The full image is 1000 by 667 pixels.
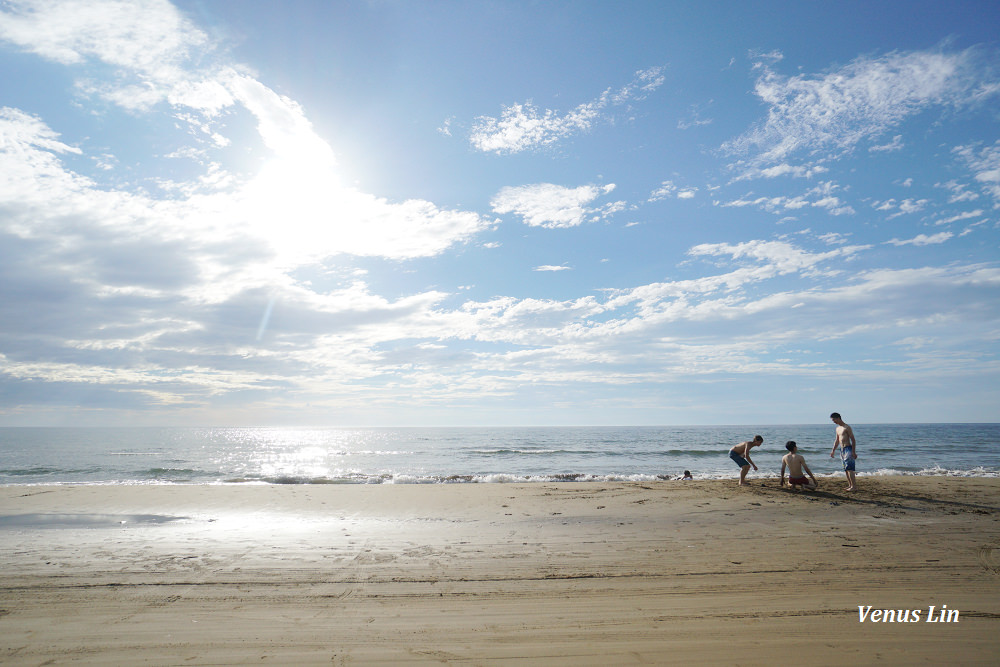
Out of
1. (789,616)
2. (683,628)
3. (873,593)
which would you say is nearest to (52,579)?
(683,628)

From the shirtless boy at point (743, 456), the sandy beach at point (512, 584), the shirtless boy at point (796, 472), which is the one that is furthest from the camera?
the shirtless boy at point (743, 456)

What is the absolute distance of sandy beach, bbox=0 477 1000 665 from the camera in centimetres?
407

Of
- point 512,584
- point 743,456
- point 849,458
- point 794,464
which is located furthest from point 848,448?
point 512,584

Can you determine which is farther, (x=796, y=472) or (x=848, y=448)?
(x=796, y=472)

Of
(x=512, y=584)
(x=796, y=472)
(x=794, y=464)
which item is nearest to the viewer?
(x=512, y=584)

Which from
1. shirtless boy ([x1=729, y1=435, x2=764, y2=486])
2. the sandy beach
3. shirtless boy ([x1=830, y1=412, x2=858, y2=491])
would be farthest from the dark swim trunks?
shirtless boy ([x1=729, y1=435, x2=764, y2=486])

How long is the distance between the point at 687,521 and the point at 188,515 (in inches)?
433

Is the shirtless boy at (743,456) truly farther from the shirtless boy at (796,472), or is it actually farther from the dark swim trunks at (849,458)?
the dark swim trunks at (849,458)

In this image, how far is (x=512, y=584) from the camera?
5.72m

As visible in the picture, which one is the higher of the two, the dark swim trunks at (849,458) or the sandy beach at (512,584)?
the dark swim trunks at (849,458)

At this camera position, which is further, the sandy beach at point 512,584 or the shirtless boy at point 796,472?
the shirtless boy at point 796,472

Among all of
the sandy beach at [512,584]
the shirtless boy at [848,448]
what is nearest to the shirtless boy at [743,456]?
the shirtless boy at [848,448]

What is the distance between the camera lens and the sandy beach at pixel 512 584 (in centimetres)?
407

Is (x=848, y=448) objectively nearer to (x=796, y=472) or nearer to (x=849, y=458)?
(x=849, y=458)
